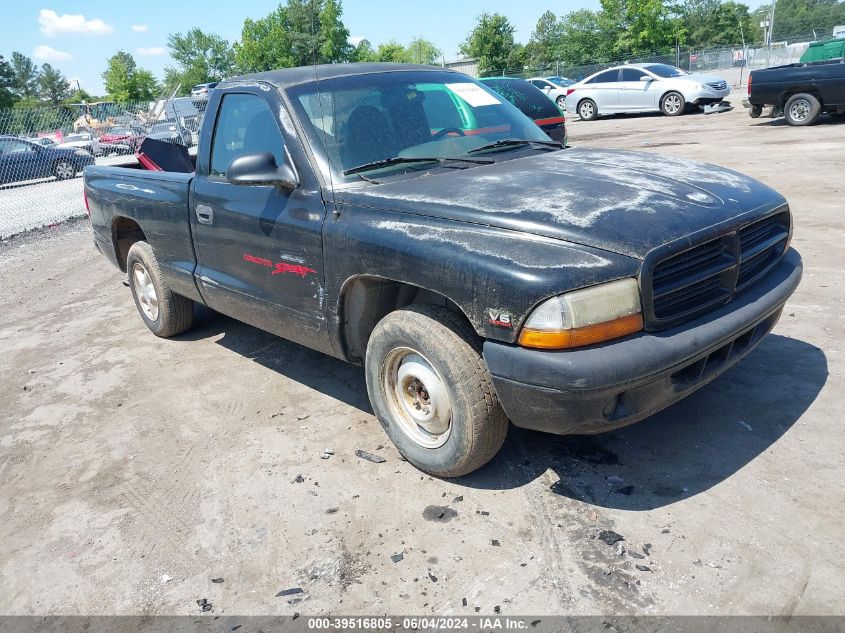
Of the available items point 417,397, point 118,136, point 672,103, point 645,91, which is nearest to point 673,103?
point 672,103

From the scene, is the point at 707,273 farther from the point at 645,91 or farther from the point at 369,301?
the point at 645,91

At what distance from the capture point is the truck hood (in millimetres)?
2719

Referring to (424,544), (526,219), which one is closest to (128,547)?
(424,544)

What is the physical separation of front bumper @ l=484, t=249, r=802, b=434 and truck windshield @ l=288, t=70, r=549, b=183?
1420 mm

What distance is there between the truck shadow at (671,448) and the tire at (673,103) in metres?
18.4

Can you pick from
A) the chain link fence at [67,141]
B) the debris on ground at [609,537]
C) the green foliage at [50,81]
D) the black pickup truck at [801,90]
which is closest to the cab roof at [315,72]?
the debris on ground at [609,537]

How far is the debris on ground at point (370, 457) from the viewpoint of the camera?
3.51 metres

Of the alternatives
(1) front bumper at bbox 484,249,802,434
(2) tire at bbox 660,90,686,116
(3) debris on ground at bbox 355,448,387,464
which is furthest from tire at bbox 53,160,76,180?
(1) front bumper at bbox 484,249,802,434

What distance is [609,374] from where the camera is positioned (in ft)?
8.43

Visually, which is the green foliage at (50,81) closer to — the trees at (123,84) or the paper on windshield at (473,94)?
the trees at (123,84)

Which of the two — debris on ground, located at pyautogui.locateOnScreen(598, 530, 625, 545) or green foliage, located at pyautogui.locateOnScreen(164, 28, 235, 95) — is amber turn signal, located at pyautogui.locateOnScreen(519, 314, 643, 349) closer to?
debris on ground, located at pyautogui.locateOnScreen(598, 530, 625, 545)

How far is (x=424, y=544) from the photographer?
2840 millimetres

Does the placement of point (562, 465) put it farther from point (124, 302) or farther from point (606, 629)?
point (124, 302)

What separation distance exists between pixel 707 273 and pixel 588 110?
21.3 m
